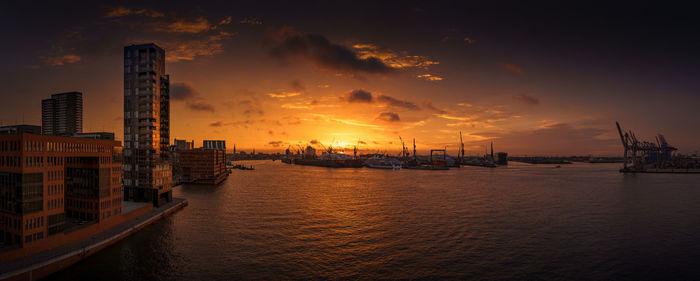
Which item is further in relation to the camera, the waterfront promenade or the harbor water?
the harbor water

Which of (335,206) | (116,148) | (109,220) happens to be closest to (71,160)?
(116,148)

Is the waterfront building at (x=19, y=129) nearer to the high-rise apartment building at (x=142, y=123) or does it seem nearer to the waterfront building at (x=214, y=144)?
the high-rise apartment building at (x=142, y=123)

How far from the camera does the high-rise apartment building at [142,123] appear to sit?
2420 inches

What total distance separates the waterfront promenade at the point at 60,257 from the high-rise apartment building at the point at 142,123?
1673 centimetres

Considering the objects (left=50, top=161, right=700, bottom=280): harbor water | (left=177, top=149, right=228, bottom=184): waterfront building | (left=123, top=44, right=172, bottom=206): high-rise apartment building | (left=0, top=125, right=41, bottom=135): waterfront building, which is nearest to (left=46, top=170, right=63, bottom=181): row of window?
(left=50, top=161, right=700, bottom=280): harbor water

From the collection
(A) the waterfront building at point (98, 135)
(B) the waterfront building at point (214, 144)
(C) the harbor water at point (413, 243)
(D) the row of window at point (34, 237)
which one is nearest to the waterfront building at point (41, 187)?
(D) the row of window at point (34, 237)

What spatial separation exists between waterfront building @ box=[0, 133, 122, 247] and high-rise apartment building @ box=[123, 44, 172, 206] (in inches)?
764

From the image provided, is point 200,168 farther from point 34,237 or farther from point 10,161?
point 34,237

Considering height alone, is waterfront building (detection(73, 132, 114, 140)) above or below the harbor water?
above

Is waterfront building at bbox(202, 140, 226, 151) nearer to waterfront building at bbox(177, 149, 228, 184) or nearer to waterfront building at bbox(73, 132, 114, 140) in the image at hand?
waterfront building at bbox(177, 149, 228, 184)

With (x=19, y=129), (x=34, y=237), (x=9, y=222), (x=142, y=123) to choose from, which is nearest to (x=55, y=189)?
(x=9, y=222)

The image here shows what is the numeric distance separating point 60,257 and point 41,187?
769cm

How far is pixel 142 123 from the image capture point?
204 feet

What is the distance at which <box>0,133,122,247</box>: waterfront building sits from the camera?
31.1 meters
